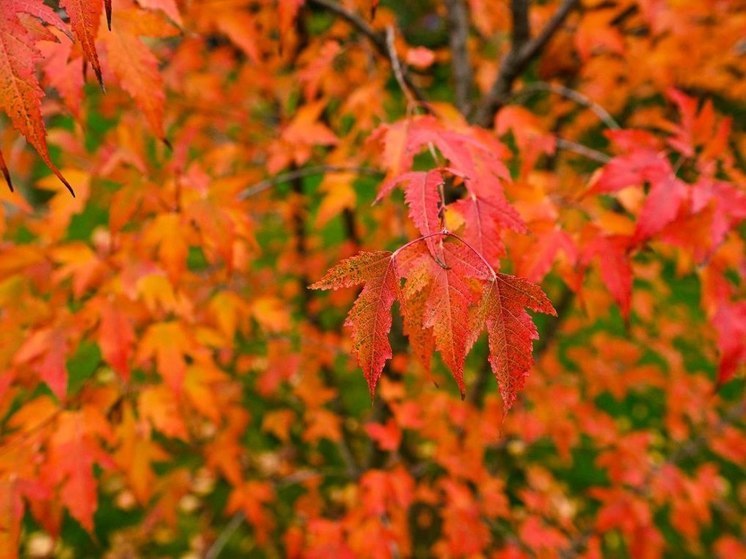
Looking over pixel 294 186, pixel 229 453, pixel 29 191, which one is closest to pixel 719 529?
pixel 229 453

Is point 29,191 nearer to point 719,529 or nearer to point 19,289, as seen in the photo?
point 19,289

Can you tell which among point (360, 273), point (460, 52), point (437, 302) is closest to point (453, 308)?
point (437, 302)

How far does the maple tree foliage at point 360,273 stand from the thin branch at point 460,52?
0.03ft

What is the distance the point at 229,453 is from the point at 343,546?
71cm

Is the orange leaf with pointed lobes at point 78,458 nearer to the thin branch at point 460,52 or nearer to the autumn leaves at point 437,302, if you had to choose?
the autumn leaves at point 437,302

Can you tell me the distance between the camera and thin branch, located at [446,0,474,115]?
70.2 inches

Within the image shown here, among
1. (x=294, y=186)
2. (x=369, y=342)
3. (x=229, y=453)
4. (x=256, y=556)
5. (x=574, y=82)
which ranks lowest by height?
(x=256, y=556)

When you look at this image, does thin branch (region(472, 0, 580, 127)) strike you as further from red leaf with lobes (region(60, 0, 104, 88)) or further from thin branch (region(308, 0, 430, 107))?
red leaf with lobes (region(60, 0, 104, 88))

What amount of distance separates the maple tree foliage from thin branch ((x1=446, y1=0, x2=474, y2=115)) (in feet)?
0.03

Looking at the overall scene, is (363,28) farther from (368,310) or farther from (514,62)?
(368,310)

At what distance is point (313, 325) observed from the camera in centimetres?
258

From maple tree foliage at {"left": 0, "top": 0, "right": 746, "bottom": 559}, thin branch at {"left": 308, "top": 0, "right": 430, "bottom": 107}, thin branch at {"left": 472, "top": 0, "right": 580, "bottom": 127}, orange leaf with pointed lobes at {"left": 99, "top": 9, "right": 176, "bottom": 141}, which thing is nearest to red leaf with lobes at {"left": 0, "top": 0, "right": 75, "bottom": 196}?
maple tree foliage at {"left": 0, "top": 0, "right": 746, "bottom": 559}

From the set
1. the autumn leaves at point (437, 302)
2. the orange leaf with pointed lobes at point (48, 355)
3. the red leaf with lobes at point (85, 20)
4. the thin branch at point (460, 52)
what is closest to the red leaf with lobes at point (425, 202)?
the autumn leaves at point (437, 302)

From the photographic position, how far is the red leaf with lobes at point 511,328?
2.03 ft
